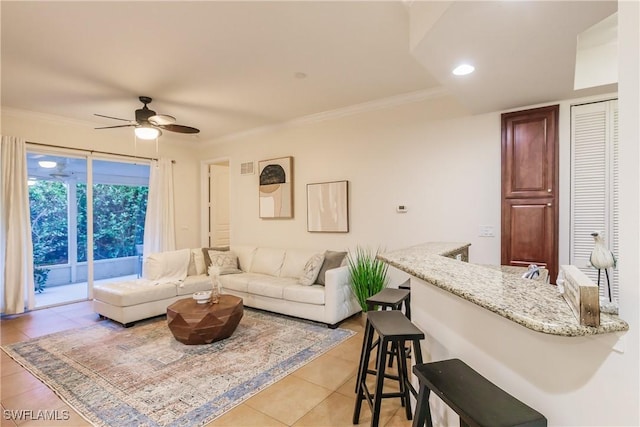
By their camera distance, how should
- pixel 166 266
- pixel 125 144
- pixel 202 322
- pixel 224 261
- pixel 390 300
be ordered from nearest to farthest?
pixel 390 300 < pixel 202 322 < pixel 166 266 < pixel 224 261 < pixel 125 144

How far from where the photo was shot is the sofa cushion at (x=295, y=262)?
14.9ft

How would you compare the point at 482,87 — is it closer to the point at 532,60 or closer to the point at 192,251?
the point at 532,60

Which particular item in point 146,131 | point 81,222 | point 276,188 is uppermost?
point 146,131

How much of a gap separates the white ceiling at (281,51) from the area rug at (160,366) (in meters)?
2.71

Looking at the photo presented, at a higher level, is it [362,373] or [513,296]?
[513,296]

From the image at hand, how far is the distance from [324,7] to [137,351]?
3375 mm

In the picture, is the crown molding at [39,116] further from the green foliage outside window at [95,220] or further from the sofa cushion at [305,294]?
the sofa cushion at [305,294]

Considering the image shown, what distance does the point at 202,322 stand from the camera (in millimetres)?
3092

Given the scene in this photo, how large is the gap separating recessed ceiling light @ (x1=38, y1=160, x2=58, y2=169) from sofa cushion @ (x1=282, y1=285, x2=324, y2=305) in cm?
406

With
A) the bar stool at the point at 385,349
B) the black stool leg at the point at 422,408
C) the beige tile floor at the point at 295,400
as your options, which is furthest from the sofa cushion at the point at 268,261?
the black stool leg at the point at 422,408

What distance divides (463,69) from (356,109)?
209 cm

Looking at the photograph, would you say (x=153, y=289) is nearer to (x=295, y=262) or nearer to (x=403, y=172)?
(x=295, y=262)

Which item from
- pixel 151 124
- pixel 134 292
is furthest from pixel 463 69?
pixel 134 292

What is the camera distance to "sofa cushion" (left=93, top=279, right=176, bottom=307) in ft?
12.3
